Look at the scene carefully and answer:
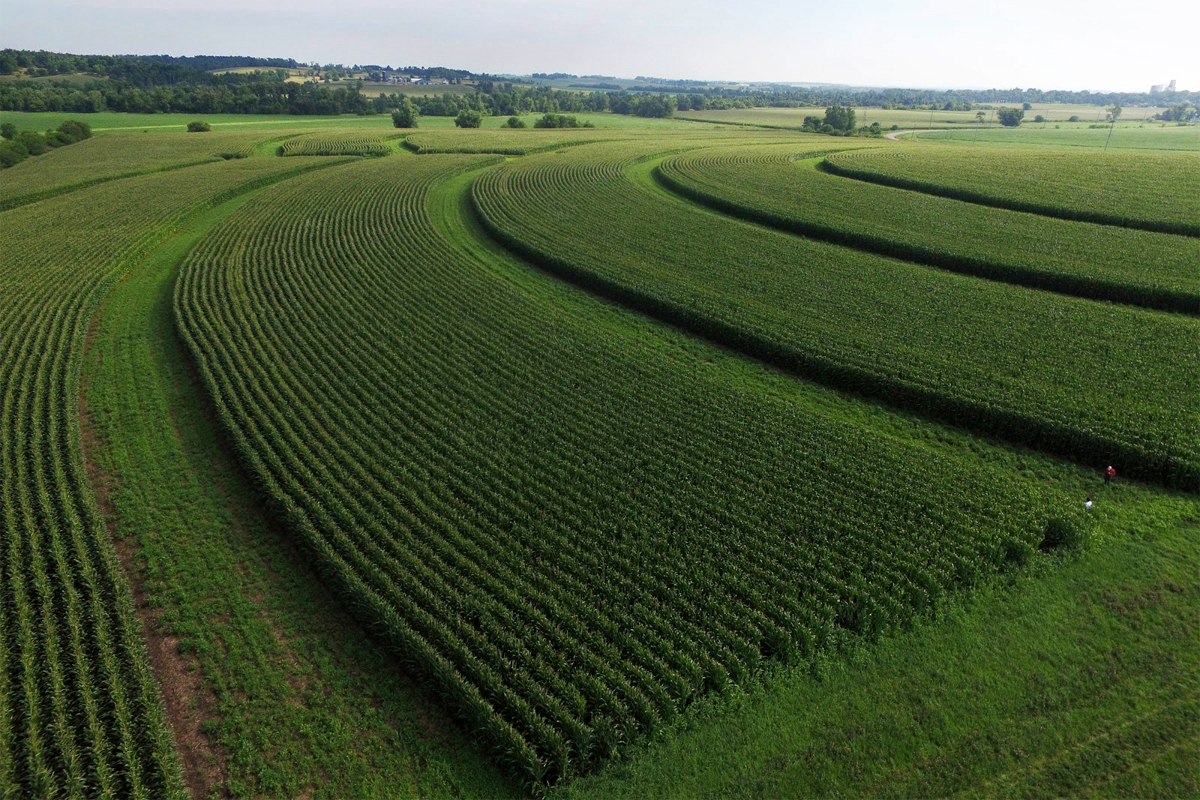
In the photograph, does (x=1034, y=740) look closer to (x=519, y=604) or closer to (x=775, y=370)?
(x=519, y=604)

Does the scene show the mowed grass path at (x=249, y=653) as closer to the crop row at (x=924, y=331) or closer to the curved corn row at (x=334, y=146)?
the crop row at (x=924, y=331)

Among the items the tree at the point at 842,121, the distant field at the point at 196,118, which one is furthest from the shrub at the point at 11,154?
the tree at the point at 842,121

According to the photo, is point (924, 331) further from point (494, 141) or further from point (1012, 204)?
point (494, 141)

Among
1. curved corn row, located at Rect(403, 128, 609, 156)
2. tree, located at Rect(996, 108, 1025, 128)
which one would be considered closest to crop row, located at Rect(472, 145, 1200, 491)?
curved corn row, located at Rect(403, 128, 609, 156)

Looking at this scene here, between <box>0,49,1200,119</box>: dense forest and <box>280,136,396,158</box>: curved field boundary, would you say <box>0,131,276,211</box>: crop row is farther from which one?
<box>0,49,1200,119</box>: dense forest

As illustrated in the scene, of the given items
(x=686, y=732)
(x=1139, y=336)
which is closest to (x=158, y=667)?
(x=686, y=732)
